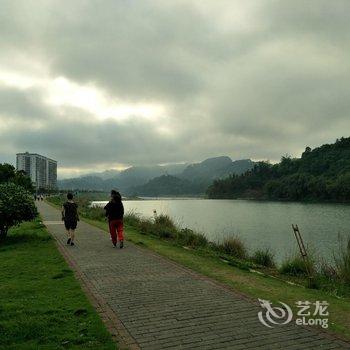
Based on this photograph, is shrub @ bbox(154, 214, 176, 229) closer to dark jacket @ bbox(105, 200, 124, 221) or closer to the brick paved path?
dark jacket @ bbox(105, 200, 124, 221)

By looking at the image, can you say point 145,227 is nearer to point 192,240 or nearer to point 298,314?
point 192,240

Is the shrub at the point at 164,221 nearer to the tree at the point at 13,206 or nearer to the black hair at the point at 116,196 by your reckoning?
the black hair at the point at 116,196

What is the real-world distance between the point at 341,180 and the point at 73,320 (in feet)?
297

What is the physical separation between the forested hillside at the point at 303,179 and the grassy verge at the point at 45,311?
278 feet

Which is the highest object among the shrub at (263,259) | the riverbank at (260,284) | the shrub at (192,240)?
the shrub at (192,240)

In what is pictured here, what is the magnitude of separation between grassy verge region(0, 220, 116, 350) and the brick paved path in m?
0.28

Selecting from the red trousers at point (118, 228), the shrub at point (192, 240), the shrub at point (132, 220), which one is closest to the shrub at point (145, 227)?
the shrub at point (132, 220)

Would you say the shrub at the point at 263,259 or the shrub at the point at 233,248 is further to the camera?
the shrub at the point at 233,248

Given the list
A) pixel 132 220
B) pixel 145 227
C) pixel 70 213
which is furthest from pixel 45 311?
pixel 132 220

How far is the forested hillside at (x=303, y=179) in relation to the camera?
93.5m

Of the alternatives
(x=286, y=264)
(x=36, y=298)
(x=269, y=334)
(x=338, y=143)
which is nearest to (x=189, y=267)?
(x=286, y=264)

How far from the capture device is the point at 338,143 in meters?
119

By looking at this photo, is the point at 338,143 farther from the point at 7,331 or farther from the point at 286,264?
the point at 7,331

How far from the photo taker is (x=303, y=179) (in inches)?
4087
